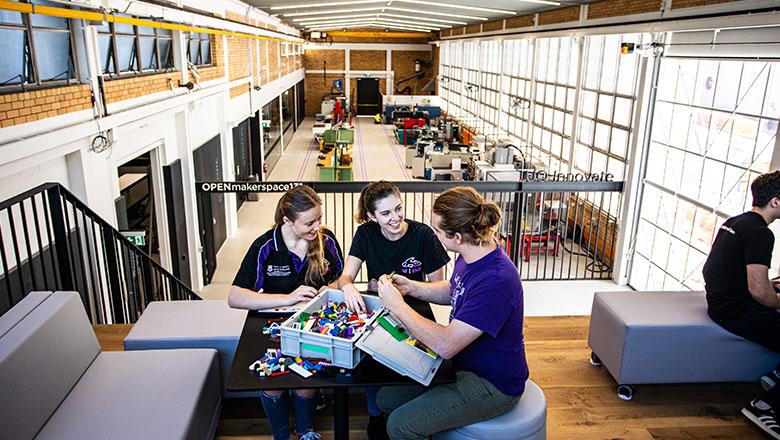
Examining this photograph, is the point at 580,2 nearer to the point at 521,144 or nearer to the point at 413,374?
the point at 521,144

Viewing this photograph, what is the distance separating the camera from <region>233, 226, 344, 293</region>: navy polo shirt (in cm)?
296

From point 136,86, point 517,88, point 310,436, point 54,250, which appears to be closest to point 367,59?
point 517,88

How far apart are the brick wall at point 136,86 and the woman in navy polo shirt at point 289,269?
10.3 ft

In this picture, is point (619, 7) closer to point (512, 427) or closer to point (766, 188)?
point (766, 188)

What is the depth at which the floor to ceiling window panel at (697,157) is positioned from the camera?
6.33 meters

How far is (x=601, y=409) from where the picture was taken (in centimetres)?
342

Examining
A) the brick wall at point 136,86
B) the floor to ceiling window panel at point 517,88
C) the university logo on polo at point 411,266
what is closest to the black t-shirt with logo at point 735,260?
the university logo on polo at point 411,266

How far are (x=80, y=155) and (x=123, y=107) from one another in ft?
3.41

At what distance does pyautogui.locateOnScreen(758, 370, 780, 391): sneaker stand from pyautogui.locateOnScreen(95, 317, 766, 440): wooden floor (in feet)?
0.57

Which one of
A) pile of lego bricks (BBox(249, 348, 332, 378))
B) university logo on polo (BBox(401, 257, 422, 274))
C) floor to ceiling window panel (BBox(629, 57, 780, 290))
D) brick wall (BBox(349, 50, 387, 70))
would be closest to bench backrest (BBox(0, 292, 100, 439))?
pile of lego bricks (BBox(249, 348, 332, 378))

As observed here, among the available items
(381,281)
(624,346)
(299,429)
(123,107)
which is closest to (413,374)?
(381,281)

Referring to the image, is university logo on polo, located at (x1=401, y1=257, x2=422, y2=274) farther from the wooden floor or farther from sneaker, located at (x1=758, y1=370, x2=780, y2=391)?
sneaker, located at (x1=758, y1=370, x2=780, y2=391)

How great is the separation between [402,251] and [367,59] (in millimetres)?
29108

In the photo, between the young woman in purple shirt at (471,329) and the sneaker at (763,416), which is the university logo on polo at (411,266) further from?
the sneaker at (763,416)
